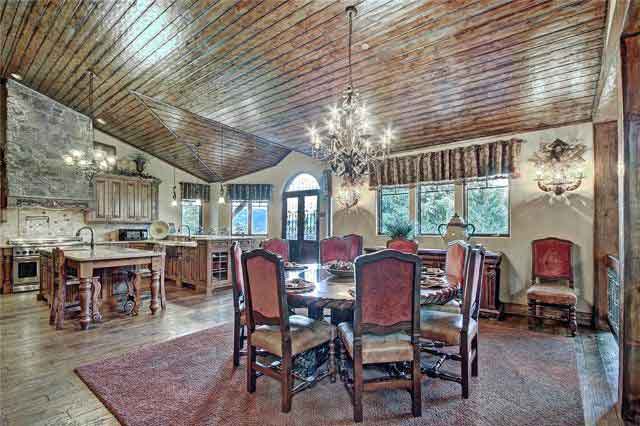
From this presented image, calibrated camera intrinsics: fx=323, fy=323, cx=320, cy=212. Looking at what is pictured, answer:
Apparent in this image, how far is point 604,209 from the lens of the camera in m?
3.85

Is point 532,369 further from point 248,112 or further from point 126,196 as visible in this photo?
point 126,196

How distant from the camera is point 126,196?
24.6ft

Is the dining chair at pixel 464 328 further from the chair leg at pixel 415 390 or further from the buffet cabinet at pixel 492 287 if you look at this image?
the buffet cabinet at pixel 492 287

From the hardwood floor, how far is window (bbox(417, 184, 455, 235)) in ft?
5.67

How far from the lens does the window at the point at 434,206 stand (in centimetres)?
514

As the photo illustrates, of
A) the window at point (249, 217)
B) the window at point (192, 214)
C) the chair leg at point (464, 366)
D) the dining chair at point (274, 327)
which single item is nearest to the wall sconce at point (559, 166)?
the chair leg at point (464, 366)

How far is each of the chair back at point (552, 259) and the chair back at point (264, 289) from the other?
12.0 ft

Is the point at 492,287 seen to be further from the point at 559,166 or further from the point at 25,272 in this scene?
the point at 25,272

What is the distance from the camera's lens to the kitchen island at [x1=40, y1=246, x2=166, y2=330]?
146 inches

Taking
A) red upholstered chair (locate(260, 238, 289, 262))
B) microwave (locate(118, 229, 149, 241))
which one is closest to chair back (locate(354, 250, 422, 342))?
red upholstered chair (locate(260, 238, 289, 262))

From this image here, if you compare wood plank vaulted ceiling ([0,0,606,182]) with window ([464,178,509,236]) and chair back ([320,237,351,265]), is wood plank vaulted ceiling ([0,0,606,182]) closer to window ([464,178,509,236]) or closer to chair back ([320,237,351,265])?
window ([464,178,509,236])

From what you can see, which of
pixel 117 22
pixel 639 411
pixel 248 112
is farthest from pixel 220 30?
pixel 639 411

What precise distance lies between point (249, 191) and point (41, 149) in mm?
4129

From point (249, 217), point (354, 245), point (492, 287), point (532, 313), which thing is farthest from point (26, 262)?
point (532, 313)
